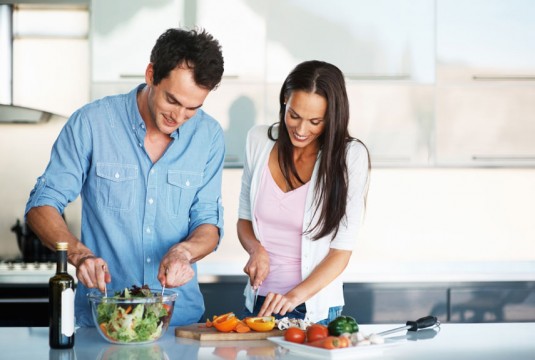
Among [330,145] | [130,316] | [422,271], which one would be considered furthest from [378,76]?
[130,316]

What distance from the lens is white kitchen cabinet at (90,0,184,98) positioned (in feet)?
13.5

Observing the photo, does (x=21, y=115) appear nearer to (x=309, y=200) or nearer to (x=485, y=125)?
(x=309, y=200)

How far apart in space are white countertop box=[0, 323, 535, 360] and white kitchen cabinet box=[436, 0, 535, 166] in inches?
77.3

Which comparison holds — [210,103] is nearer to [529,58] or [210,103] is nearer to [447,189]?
[447,189]

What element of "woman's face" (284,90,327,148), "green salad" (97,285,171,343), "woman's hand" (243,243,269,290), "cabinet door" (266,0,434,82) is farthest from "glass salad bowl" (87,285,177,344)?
"cabinet door" (266,0,434,82)

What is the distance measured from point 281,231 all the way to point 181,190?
1.18ft

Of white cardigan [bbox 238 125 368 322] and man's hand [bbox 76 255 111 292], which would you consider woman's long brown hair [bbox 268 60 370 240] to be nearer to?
white cardigan [bbox 238 125 368 322]

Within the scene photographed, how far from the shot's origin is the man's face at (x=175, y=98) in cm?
234

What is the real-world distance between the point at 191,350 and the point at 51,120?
2.43m

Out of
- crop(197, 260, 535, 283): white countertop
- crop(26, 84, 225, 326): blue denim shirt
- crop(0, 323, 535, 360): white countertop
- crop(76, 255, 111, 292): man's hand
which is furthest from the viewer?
crop(197, 260, 535, 283): white countertop

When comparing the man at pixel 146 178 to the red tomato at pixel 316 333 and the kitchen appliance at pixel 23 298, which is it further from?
the kitchen appliance at pixel 23 298

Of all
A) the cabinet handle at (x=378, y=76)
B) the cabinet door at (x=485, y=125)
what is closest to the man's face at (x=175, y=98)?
the cabinet handle at (x=378, y=76)

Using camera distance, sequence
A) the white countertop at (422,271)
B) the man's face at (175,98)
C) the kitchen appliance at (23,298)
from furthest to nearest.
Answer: the white countertop at (422,271) → the kitchen appliance at (23,298) → the man's face at (175,98)

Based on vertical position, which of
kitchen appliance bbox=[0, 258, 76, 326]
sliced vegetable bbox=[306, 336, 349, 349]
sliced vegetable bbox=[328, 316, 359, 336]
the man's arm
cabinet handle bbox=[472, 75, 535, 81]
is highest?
cabinet handle bbox=[472, 75, 535, 81]
